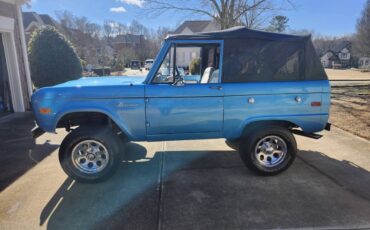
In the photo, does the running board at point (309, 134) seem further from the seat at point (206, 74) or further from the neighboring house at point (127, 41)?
the neighboring house at point (127, 41)

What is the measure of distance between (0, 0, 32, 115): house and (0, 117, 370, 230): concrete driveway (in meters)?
4.86

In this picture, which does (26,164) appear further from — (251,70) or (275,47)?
(275,47)

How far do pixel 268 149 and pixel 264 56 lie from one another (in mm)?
1422

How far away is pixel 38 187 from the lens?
13.0ft

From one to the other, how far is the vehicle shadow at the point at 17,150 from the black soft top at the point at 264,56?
337cm

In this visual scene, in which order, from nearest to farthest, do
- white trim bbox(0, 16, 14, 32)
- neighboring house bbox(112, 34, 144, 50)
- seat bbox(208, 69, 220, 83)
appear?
seat bbox(208, 69, 220, 83) → white trim bbox(0, 16, 14, 32) → neighboring house bbox(112, 34, 144, 50)

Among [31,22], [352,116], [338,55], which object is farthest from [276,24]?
[338,55]

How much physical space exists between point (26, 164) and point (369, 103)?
427 inches

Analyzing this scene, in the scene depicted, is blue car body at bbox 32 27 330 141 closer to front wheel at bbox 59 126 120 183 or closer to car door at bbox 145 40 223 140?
car door at bbox 145 40 223 140

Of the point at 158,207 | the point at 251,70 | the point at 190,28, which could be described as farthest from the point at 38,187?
the point at 190,28

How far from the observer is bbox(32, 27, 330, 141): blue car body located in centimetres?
386

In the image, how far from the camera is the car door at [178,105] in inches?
155

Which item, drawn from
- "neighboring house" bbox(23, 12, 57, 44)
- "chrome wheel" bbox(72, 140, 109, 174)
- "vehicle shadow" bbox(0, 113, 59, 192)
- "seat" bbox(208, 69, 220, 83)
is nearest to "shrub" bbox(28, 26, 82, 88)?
"vehicle shadow" bbox(0, 113, 59, 192)

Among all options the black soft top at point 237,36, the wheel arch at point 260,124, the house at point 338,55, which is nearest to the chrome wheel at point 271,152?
the wheel arch at point 260,124
